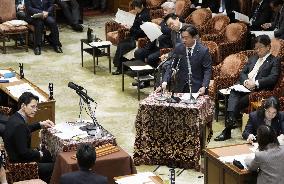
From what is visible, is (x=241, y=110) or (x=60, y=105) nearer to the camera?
(x=241, y=110)

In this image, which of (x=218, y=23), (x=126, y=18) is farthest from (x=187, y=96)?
(x=126, y=18)

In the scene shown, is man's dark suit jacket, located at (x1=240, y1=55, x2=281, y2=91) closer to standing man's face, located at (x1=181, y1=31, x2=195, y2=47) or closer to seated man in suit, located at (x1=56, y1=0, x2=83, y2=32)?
standing man's face, located at (x1=181, y1=31, x2=195, y2=47)

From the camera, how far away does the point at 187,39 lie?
898 centimetres

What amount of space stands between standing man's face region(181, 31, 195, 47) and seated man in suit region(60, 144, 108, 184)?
9.83 feet

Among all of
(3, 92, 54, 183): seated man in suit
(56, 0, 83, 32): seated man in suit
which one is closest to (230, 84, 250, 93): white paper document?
(3, 92, 54, 183): seated man in suit

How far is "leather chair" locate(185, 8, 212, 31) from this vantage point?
42.2 feet

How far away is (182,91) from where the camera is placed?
30.2 feet

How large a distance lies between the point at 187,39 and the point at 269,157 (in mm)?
2886

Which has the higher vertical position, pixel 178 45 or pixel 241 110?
pixel 178 45

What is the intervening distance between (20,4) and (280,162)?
9.96 meters

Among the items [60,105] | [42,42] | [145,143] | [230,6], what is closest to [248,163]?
[145,143]

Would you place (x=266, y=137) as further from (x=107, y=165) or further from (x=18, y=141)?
(x=18, y=141)

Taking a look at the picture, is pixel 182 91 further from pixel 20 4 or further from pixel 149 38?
pixel 20 4

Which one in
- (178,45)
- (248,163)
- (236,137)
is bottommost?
(236,137)
